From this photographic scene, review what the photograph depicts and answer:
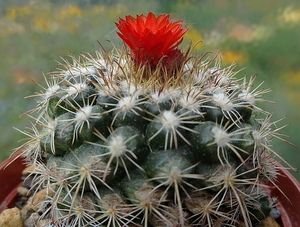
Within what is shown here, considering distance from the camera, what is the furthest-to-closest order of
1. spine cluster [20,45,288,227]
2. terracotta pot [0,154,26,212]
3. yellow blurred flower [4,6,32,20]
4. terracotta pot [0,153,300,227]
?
yellow blurred flower [4,6,32,20], terracotta pot [0,154,26,212], terracotta pot [0,153,300,227], spine cluster [20,45,288,227]

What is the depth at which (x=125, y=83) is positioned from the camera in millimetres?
675

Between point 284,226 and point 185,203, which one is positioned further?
point 284,226

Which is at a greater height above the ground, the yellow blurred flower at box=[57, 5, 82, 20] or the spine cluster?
the yellow blurred flower at box=[57, 5, 82, 20]

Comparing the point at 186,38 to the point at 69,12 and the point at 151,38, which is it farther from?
the point at 151,38

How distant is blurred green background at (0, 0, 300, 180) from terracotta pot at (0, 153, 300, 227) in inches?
8.0

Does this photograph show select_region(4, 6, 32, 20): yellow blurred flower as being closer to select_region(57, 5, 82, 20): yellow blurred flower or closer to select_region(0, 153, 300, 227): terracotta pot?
select_region(57, 5, 82, 20): yellow blurred flower

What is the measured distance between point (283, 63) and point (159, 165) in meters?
0.79

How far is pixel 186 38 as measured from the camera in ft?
4.08

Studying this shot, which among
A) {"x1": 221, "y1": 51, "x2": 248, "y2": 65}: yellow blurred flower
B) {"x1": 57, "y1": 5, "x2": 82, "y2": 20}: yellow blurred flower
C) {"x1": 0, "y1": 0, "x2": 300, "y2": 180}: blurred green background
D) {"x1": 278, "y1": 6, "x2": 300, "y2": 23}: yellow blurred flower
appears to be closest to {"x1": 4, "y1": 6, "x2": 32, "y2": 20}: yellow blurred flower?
{"x1": 0, "y1": 0, "x2": 300, "y2": 180}: blurred green background

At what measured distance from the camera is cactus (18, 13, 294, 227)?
58 centimetres

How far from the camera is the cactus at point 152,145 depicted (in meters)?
0.58

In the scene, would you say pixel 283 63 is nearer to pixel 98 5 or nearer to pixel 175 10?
pixel 175 10

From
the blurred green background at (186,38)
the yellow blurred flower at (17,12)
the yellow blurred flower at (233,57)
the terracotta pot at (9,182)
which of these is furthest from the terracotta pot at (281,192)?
the yellow blurred flower at (17,12)

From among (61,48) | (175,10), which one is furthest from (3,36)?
(175,10)
